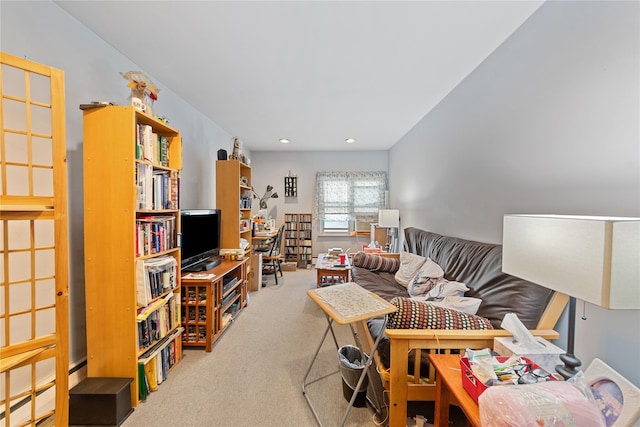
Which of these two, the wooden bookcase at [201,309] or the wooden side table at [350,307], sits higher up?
the wooden side table at [350,307]

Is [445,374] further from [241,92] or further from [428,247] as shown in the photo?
[241,92]

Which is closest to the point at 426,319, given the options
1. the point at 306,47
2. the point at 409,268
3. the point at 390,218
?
the point at 409,268

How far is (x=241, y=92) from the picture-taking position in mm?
2660

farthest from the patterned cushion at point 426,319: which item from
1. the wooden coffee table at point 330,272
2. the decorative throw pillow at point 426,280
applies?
the wooden coffee table at point 330,272

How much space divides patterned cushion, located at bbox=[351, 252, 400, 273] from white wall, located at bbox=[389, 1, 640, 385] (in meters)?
0.99

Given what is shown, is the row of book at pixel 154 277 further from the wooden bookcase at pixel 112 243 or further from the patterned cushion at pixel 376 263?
the patterned cushion at pixel 376 263

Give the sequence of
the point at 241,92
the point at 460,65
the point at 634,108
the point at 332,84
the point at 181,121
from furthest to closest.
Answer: the point at 181,121, the point at 241,92, the point at 332,84, the point at 460,65, the point at 634,108

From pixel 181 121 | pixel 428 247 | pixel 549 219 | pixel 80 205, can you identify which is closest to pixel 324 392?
pixel 549 219

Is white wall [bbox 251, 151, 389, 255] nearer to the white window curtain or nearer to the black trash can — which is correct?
the white window curtain

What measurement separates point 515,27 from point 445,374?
2183 mm

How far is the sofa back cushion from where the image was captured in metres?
1.36

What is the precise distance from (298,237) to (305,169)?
4.98 feet

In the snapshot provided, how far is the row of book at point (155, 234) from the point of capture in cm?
165

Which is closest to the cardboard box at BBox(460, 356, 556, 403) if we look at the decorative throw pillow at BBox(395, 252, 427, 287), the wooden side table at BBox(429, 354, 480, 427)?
the wooden side table at BBox(429, 354, 480, 427)
